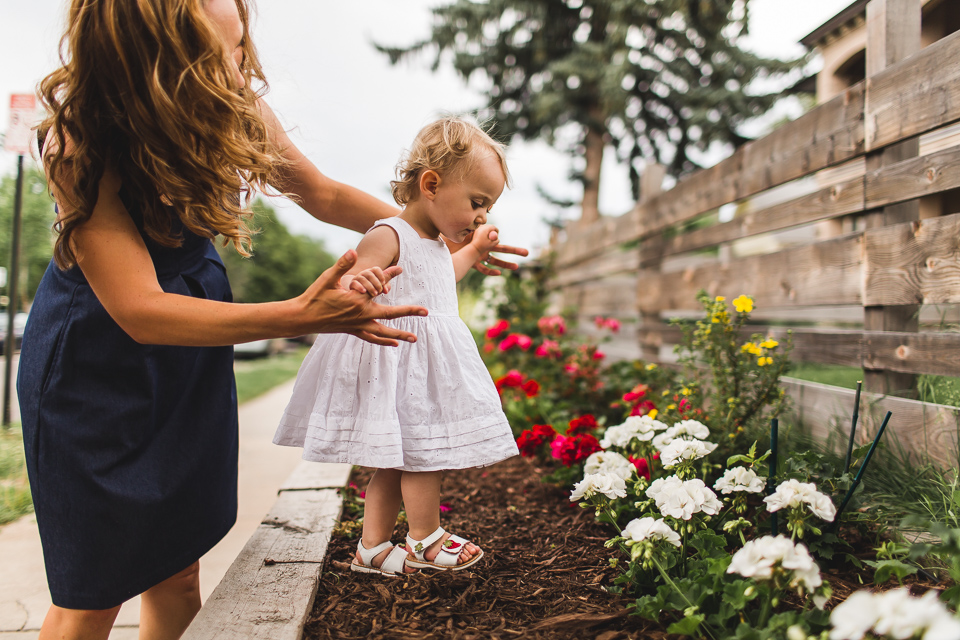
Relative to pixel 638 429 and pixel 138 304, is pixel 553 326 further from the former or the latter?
pixel 138 304

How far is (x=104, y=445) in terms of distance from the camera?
1.17 m

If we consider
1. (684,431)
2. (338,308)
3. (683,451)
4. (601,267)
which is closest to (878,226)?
(684,431)

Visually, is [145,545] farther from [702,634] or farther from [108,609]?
[702,634]

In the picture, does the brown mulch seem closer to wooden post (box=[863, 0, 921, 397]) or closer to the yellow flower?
Answer: wooden post (box=[863, 0, 921, 397])

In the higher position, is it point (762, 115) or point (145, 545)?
point (762, 115)

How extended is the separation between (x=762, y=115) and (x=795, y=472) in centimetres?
991

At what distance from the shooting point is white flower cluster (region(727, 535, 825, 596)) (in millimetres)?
947

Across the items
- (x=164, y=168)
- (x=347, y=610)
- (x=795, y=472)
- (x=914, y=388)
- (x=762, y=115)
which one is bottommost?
(x=347, y=610)

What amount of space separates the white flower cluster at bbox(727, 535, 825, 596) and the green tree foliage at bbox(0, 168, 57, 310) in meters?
5.65

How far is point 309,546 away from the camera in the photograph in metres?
1.68

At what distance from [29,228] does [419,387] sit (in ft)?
17.9

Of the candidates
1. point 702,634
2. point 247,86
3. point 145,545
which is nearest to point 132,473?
point 145,545

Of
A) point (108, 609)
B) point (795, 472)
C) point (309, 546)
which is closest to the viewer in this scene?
point (108, 609)

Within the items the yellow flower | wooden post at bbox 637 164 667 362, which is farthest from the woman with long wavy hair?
wooden post at bbox 637 164 667 362
